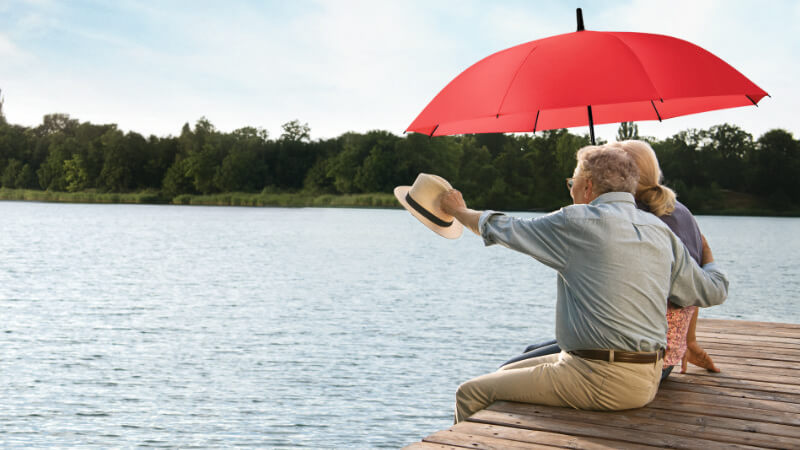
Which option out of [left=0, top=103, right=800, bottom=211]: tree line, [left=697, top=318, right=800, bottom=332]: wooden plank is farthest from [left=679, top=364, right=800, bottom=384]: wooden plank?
[left=0, top=103, right=800, bottom=211]: tree line

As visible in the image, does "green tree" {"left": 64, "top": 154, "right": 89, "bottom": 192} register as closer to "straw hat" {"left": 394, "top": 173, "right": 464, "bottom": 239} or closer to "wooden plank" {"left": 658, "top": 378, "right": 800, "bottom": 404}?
"straw hat" {"left": 394, "top": 173, "right": 464, "bottom": 239}

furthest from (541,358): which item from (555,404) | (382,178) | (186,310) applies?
(382,178)

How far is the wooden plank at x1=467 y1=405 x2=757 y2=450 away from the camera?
281cm

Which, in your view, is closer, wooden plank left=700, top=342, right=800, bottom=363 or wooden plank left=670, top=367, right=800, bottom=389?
wooden plank left=670, top=367, right=800, bottom=389

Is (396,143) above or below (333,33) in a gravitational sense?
below

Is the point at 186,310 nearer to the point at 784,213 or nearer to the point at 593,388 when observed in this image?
the point at 593,388

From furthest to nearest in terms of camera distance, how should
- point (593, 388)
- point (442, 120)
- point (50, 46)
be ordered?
point (50, 46) < point (442, 120) < point (593, 388)

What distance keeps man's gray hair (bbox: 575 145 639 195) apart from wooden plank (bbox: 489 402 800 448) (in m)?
0.94

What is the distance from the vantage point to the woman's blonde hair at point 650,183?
10.3ft

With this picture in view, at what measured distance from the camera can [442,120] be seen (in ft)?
12.8

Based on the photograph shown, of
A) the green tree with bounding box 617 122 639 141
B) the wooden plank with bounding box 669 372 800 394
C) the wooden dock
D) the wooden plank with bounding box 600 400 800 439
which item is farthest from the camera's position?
the green tree with bounding box 617 122 639 141

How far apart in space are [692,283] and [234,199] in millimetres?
87689

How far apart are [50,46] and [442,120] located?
285 feet

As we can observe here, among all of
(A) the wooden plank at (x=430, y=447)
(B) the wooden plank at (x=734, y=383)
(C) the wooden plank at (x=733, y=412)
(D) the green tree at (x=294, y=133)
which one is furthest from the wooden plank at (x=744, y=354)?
(D) the green tree at (x=294, y=133)
